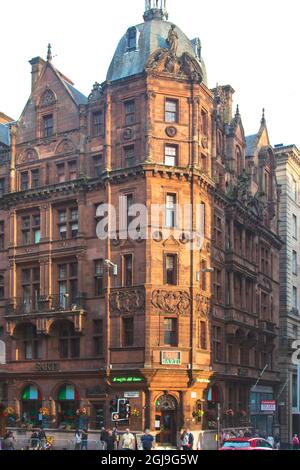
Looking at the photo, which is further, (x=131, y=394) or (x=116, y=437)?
(x=131, y=394)

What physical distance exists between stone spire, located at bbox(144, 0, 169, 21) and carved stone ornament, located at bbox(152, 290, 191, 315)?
868 inches

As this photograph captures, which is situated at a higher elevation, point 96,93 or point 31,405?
point 96,93

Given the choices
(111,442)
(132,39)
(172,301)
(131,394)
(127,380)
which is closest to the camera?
(111,442)

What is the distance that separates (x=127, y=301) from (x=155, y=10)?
23.6 metres

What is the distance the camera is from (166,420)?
5162 centimetres

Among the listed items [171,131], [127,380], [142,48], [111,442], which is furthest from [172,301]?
[142,48]

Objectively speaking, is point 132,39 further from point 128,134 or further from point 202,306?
point 202,306

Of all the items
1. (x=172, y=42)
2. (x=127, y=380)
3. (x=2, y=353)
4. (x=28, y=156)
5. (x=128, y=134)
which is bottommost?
(x=127, y=380)

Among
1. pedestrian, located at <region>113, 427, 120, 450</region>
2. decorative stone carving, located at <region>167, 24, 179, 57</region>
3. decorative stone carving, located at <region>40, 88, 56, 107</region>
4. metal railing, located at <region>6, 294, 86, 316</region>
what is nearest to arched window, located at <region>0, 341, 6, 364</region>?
metal railing, located at <region>6, 294, 86, 316</region>

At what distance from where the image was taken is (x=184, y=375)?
51906 mm

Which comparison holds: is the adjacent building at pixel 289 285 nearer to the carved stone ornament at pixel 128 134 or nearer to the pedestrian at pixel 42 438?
the pedestrian at pixel 42 438

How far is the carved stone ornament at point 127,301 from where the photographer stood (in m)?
52.1

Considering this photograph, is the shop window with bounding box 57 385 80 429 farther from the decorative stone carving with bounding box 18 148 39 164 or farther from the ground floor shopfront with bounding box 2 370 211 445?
the decorative stone carving with bounding box 18 148 39 164
